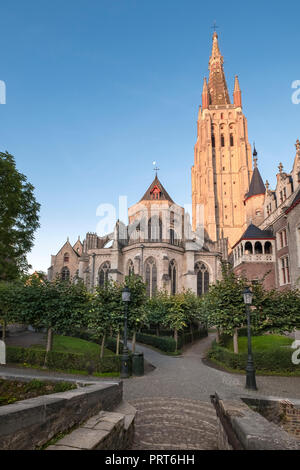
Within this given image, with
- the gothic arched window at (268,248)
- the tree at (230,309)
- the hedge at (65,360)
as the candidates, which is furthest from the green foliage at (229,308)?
the gothic arched window at (268,248)

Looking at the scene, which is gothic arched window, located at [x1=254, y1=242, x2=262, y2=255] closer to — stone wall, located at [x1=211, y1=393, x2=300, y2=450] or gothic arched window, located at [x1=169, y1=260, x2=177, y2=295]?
gothic arched window, located at [x1=169, y1=260, x2=177, y2=295]

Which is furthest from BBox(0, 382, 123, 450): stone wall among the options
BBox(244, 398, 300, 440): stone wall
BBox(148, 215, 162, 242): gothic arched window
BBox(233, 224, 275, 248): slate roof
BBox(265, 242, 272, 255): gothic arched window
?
BBox(148, 215, 162, 242): gothic arched window

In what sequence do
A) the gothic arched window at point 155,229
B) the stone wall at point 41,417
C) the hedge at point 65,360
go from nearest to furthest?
the stone wall at point 41,417 → the hedge at point 65,360 → the gothic arched window at point 155,229

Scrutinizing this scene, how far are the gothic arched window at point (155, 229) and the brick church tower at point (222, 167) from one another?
1266 cm

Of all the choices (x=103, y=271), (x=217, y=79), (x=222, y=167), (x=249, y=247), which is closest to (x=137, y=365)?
(x=249, y=247)

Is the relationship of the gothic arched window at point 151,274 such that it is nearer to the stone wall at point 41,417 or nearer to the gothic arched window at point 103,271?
the gothic arched window at point 103,271

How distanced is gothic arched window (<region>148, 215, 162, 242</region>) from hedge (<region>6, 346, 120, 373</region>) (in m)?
26.9

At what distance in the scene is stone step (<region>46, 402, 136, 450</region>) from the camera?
12.8 feet

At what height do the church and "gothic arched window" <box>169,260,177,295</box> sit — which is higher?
the church

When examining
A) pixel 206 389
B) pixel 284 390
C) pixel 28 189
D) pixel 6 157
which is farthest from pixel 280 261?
pixel 6 157

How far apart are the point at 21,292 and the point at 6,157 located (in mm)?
9147

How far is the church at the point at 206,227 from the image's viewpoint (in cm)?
2767

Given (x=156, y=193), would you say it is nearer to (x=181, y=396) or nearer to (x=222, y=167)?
(x=222, y=167)

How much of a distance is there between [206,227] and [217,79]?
130 ft
